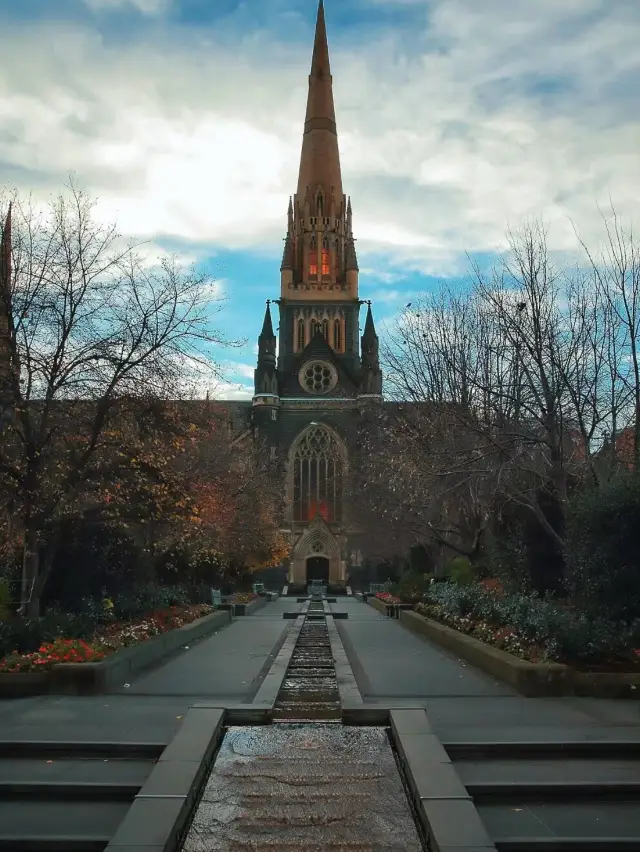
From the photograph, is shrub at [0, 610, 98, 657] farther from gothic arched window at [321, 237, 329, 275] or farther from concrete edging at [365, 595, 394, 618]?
gothic arched window at [321, 237, 329, 275]

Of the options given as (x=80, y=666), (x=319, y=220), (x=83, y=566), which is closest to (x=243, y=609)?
(x=83, y=566)

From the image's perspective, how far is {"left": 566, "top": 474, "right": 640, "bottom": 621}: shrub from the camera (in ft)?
38.8

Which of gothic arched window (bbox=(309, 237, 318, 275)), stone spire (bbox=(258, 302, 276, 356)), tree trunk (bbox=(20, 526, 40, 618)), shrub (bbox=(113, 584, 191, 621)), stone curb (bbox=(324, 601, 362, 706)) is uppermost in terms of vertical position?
gothic arched window (bbox=(309, 237, 318, 275))

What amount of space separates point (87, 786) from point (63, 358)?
9.35 metres

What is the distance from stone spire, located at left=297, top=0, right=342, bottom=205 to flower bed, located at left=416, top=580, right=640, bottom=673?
213 feet

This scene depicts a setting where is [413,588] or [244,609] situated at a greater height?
[413,588]

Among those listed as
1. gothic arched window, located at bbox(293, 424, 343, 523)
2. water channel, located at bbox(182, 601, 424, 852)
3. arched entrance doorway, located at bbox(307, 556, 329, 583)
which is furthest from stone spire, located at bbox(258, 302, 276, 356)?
water channel, located at bbox(182, 601, 424, 852)

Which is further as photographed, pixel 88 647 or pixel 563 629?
pixel 88 647

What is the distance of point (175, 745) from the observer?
6.99 meters

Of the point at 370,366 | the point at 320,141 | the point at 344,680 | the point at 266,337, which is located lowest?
the point at 344,680

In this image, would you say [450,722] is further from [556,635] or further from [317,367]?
[317,367]

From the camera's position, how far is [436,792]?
5980mm

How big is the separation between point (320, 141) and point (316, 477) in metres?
32.3

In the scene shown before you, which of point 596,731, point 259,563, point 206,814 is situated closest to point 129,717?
point 206,814
